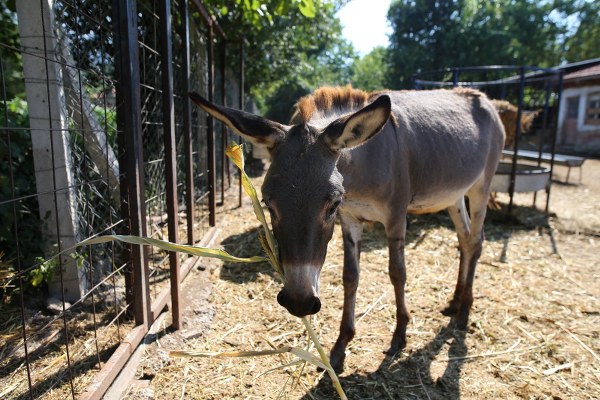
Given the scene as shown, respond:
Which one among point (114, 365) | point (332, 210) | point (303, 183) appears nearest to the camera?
point (303, 183)

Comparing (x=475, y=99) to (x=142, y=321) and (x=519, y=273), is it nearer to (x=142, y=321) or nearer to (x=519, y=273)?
(x=519, y=273)

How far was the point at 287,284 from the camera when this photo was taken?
6.04 ft

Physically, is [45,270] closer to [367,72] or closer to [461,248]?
[461,248]

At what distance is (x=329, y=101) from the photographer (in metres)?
2.75

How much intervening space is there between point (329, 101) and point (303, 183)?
3.46ft

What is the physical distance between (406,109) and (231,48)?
274 inches

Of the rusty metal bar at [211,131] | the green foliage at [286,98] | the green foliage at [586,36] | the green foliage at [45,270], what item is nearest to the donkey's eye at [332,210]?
the green foliage at [45,270]

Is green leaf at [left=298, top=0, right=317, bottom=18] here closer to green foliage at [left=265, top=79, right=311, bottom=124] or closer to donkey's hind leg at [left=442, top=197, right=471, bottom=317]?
donkey's hind leg at [left=442, top=197, right=471, bottom=317]

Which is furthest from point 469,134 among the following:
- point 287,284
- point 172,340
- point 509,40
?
point 509,40

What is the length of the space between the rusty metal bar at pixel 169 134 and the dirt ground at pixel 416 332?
36 centimetres

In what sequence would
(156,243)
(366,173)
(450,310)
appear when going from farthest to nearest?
(450,310), (366,173), (156,243)

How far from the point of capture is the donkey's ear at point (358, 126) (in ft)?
6.42

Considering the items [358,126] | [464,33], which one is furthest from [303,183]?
[464,33]

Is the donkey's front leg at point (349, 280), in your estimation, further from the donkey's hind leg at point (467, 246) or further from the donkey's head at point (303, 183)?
the donkey's hind leg at point (467, 246)
